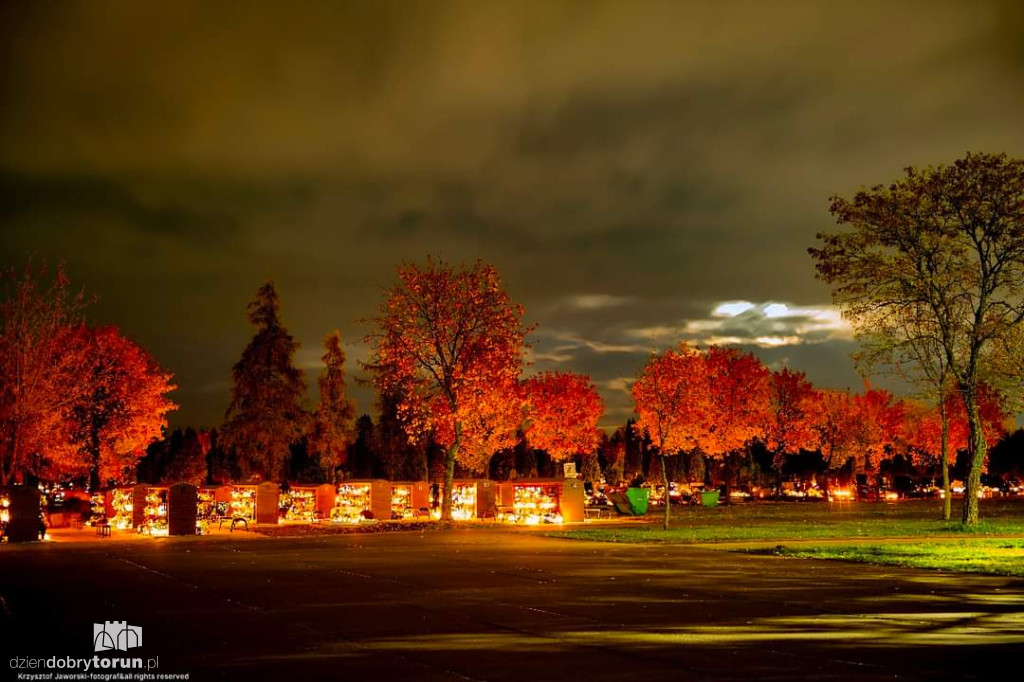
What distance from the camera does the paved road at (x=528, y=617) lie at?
36.0 ft

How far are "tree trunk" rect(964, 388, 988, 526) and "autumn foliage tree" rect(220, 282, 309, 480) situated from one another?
145ft

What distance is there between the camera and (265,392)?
6662 centimetres

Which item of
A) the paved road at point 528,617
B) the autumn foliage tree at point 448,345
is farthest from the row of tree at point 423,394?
the paved road at point 528,617

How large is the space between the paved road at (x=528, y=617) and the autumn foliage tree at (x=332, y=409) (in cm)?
5027

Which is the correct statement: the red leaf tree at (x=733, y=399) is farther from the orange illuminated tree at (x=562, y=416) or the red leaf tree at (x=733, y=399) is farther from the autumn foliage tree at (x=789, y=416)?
the orange illuminated tree at (x=562, y=416)

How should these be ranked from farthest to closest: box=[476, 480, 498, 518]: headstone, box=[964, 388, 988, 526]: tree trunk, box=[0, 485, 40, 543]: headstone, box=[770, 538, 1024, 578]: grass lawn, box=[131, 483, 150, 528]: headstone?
box=[476, 480, 498, 518]: headstone → box=[131, 483, 150, 528]: headstone → box=[964, 388, 988, 526]: tree trunk → box=[0, 485, 40, 543]: headstone → box=[770, 538, 1024, 578]: grass lawn

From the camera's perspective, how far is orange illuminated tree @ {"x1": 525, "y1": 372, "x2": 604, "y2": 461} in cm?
8212

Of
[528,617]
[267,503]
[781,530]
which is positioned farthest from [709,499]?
[528,617]

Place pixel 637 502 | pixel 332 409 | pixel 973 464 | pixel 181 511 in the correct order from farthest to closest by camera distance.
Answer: pixel 332 409 → pixel 637 502 → pixel 973 464 → pixel 181 511

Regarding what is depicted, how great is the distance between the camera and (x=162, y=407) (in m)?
60.6

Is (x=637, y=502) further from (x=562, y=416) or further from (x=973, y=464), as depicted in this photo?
(x=562, y=416)

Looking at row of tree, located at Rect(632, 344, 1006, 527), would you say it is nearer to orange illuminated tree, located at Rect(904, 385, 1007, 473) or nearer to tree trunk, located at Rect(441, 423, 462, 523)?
orange illuminated tree, located at Rect(904, 385, 1007, 473)

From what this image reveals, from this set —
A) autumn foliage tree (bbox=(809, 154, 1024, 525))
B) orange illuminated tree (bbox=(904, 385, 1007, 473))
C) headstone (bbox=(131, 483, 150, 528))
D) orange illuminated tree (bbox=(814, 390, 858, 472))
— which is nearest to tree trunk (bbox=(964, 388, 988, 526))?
autumn foliage tree (bbox=(809, 154, 1024, 525))

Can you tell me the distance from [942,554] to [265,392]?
50206 mm
